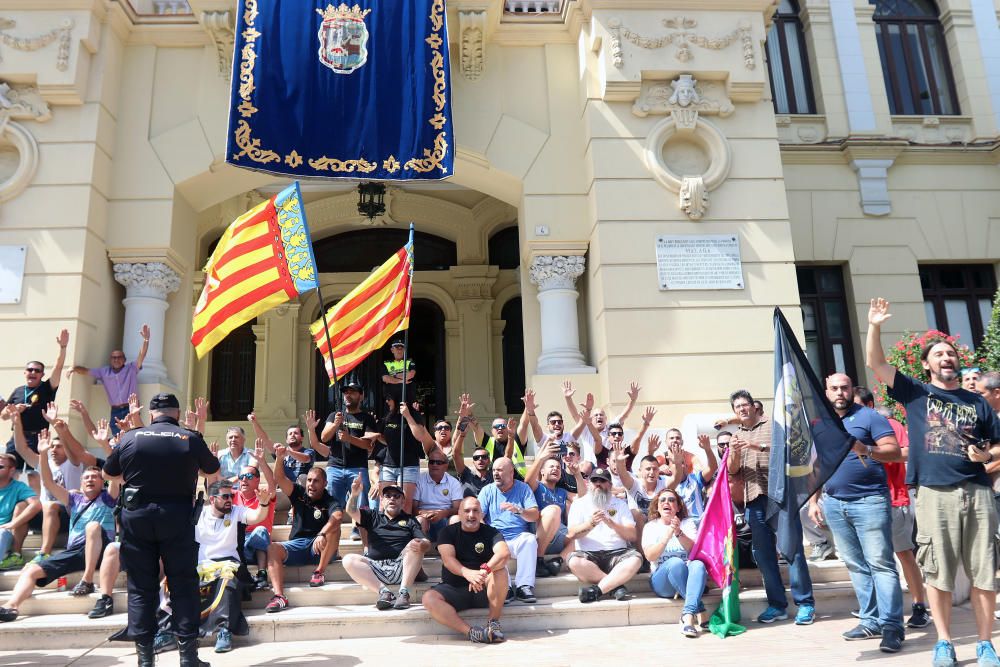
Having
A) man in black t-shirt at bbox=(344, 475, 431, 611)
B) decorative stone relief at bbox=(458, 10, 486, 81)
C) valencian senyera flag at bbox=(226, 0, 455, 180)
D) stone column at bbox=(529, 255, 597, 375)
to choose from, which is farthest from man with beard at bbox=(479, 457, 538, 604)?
decorative stone relief at bbox=(458, 10, 486, 81)

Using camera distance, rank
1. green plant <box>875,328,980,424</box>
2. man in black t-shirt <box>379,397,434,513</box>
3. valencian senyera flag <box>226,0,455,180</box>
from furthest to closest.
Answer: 1. valencian senyera flag <box>226,0,455,180</box>
2. green plant <box>875,328,980,424</box>
3. man in black t-shirt <box>379,397,434,513</box>

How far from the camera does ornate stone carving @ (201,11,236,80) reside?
10766mm

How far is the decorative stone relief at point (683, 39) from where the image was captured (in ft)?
36.0

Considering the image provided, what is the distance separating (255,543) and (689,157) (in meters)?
8.10

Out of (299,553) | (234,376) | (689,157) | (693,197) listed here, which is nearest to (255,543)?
(299,553)

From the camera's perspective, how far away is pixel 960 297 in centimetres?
1369

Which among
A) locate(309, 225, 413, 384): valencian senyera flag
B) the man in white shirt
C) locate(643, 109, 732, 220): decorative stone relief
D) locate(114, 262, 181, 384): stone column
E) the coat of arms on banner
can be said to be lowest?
the man in white shirt

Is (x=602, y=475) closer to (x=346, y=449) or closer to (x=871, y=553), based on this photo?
(x=871, y=553)

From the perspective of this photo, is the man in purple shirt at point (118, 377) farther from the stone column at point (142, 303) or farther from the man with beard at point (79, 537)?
the man with beard at point (79, 537)

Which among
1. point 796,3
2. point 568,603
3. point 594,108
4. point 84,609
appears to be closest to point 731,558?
point 568,603

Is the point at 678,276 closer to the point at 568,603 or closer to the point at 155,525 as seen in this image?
the point at 568,603

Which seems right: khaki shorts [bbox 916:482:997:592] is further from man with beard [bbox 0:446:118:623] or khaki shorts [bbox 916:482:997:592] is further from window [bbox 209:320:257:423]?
window [bbox 209:320:257:423]

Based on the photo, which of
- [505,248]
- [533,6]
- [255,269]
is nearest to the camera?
[255,269]

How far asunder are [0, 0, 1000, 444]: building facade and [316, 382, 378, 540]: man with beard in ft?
10.3
